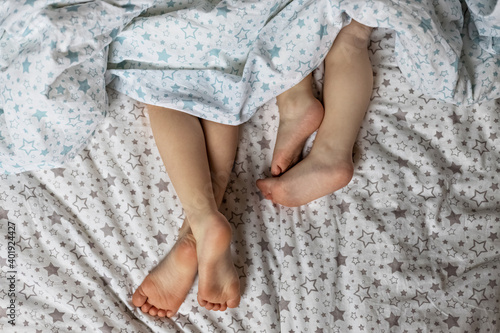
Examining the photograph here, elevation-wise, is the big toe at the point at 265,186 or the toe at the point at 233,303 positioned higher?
the big toe at the point at 265,186

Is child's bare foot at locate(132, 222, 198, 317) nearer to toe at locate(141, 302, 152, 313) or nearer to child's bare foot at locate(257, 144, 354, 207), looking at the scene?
toe at locate(141, 302, 152, 313)

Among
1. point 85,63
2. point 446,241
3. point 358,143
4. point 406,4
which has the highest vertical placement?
point 406,4

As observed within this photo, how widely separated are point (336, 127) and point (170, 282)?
425 mm

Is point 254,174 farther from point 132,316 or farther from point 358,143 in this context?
point 132,316

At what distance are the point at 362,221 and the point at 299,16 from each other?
405mm

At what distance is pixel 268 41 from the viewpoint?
101cm

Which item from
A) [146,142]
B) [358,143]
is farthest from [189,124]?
[358,143]

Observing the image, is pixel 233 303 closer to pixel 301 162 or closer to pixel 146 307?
pixel 146 307

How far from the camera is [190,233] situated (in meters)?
0.97

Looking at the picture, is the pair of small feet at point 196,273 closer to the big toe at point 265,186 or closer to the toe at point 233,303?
the toe at point 233,303

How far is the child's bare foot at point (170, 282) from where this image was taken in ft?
3.12

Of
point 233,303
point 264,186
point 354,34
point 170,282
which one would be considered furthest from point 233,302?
point 354,34

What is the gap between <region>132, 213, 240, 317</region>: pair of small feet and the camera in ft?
2.96

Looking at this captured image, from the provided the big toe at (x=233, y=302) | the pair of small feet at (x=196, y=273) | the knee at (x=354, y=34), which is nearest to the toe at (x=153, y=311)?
the pair of small feet at (x=196, y=273)
